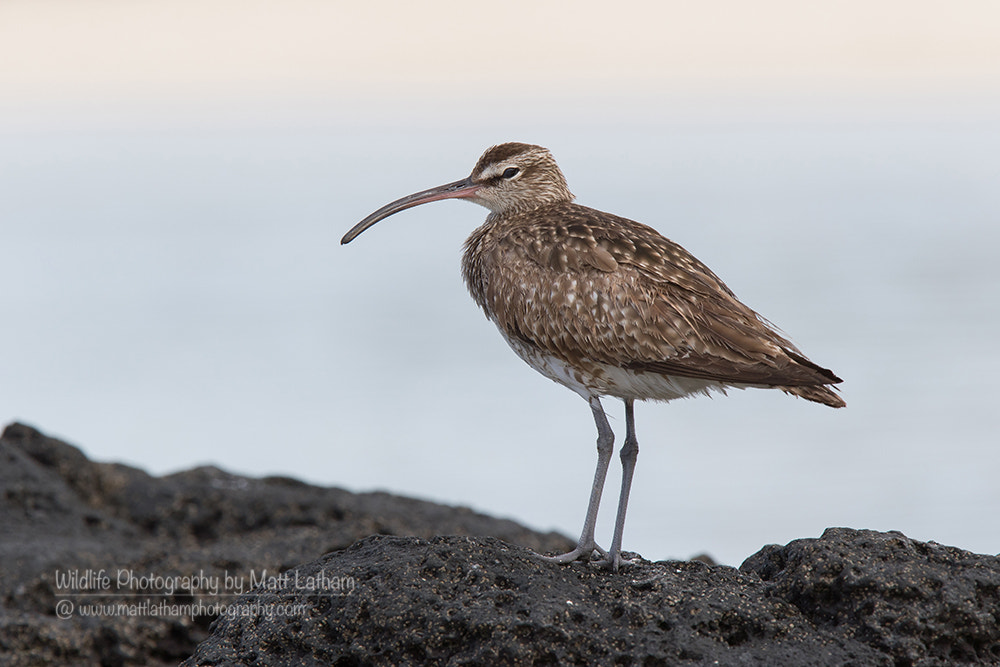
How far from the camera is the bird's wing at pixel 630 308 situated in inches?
278

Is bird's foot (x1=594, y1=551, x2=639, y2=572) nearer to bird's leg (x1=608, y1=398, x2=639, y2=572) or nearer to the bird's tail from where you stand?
bird's leg (x1=608, y1=398, x2=639, y2=572)

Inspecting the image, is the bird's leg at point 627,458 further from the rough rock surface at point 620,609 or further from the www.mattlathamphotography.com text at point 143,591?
the www.mattlathamphotography.com text at point 143,591

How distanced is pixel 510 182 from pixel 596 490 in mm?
2687

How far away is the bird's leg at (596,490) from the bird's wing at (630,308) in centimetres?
55

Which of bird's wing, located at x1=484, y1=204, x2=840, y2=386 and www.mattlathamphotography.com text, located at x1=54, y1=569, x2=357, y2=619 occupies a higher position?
bird's wing, located at x1=484, y1=204, x2=840, y2=386

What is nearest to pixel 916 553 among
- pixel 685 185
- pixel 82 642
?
pixel 82 642

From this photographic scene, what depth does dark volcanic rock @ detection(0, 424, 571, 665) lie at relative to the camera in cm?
881

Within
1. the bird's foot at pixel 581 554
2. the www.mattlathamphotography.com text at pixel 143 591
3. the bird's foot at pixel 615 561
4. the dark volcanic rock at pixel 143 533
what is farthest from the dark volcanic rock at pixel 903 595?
the dark volcanic rock at pixel 143 533

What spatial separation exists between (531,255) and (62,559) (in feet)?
15.5

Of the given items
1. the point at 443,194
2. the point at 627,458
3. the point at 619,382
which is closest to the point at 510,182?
the point at 443,194

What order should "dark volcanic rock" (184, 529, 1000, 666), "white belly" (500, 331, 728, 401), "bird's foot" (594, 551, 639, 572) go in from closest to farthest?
"dark volcanic rock" (184, 529, 1000, 666), "bird's foot" (594, 551, 639, 572), "white belly" (500, 331, 728, 401)

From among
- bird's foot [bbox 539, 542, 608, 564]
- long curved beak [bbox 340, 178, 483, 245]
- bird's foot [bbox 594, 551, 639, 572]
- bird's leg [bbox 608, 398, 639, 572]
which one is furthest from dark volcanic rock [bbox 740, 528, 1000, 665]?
long curved beak [bbox 340, 178, 483, 245]

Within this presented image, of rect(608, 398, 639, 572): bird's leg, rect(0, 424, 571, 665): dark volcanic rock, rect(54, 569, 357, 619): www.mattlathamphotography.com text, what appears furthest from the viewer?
rect(54, 569, 357, 619): www.mattlathamphotography.com text

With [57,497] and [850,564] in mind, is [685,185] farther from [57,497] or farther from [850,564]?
[850,564]
